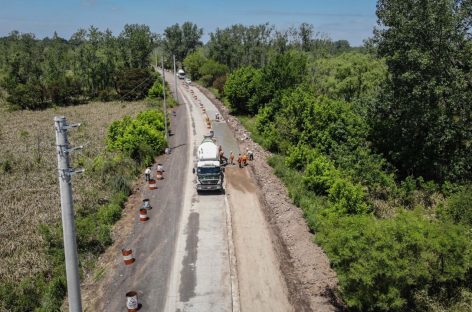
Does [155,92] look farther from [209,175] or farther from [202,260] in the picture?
[202,260]

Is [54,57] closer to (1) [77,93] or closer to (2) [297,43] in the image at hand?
(1) [77,93]

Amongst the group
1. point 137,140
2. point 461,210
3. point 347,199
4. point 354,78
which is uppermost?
Result: point 354,78

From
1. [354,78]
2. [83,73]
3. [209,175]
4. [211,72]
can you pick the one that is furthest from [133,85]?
[209,175]

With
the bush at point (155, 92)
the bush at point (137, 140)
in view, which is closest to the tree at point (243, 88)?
the bush at point (155, 92)

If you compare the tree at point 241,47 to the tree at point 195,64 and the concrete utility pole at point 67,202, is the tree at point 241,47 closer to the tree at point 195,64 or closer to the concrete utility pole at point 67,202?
the tree at point 195,64

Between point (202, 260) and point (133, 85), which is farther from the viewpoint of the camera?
point (133, 85)

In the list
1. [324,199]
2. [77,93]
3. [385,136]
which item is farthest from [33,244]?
[77,93]

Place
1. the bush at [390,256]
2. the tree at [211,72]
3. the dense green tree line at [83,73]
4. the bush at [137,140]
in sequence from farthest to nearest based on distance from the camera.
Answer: the tree at [211,72] → the dense green tree line at [83,73] → the bush at [137,140] → the bush at [390,256]
